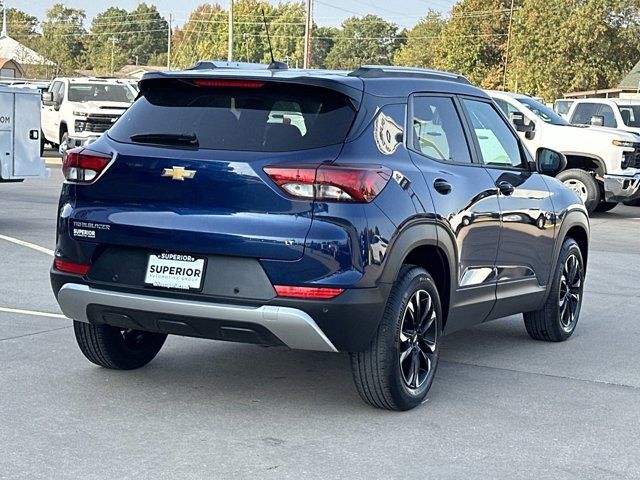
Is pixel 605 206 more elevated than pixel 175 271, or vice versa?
pixel 175 271

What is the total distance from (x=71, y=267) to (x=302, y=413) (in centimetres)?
144

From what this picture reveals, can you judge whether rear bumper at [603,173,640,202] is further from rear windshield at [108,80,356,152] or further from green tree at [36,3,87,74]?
green tree at [36,3,87,74]

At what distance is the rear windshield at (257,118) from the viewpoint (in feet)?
19.7

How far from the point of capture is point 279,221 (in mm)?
5793

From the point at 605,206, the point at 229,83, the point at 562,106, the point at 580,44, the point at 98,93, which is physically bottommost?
the point at 605,206

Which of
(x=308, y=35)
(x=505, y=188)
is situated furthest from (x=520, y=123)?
(x=308, y=35)

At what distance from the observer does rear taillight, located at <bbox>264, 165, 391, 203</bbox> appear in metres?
5.78

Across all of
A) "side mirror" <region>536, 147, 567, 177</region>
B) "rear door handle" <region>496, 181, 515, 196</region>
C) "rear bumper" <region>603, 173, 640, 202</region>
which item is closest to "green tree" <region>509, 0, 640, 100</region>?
"rear bumper" <region>603, 173, 640, 202</region>

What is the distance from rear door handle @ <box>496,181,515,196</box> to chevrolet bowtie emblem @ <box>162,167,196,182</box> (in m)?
2.24

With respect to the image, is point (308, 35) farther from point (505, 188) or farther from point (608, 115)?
point (505, 188)

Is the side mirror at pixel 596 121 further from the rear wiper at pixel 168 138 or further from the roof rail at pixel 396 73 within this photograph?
the rear wiper at pixel 168 138

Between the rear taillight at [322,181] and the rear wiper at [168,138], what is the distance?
521 millimetres

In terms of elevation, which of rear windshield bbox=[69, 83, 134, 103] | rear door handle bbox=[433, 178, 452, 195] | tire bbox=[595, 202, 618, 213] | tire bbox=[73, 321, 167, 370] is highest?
rear door handle bbox=[433, 178, 452, 195]

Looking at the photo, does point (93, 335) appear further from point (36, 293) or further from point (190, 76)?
point (36, 293)
